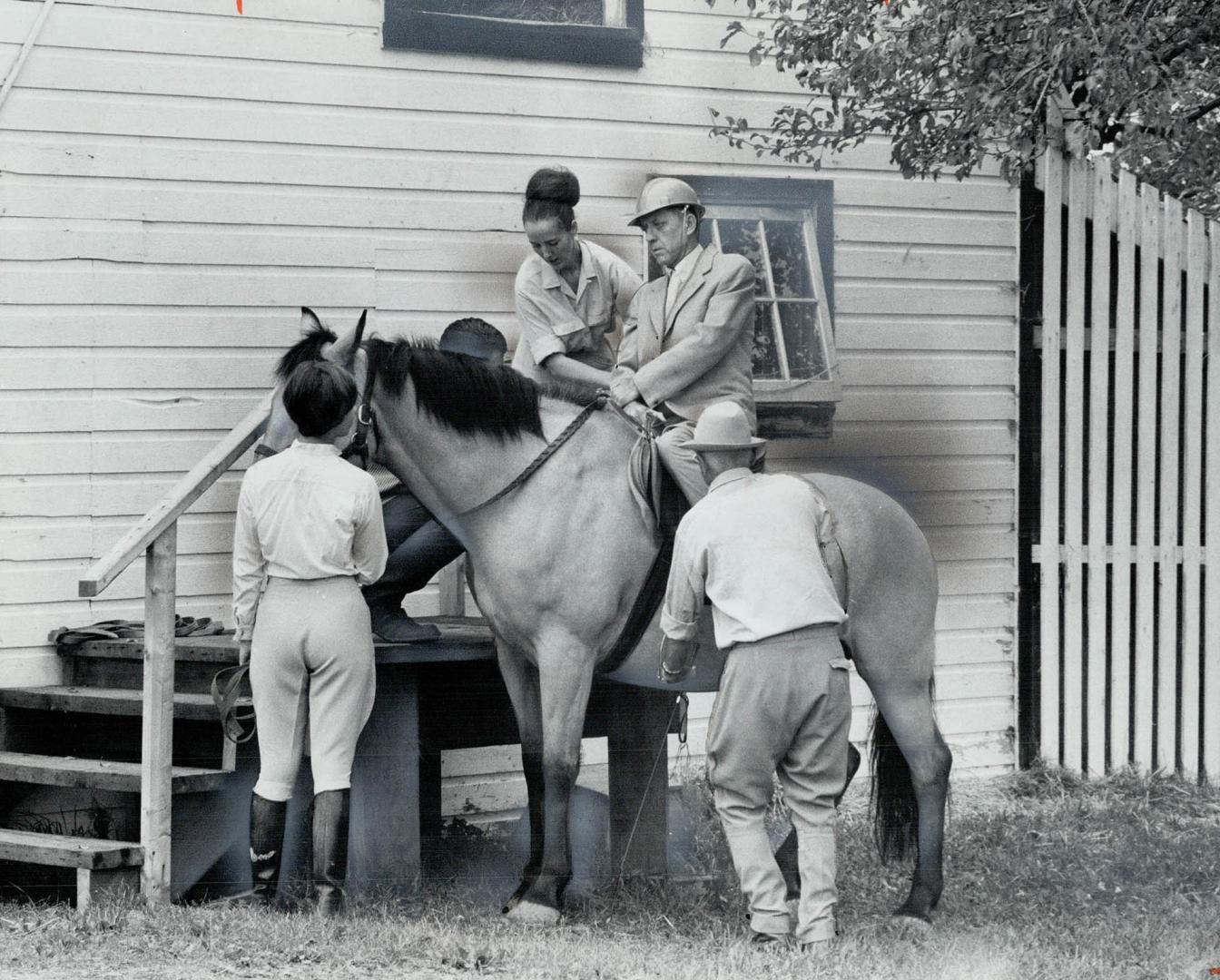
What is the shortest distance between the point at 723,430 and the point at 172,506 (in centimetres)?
203

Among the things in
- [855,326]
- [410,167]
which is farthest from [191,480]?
[855,326]

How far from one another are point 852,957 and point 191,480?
2.87 meters

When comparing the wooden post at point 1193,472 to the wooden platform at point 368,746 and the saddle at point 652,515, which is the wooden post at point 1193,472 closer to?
the wooden platform at point 368,746

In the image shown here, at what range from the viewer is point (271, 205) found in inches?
297

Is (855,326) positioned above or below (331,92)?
below

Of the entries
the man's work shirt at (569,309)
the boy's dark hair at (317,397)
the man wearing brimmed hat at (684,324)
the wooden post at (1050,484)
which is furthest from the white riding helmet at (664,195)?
the wooden post at (1050,484)

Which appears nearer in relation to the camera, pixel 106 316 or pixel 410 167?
pixel 106 316

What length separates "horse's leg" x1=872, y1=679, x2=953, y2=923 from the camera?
240 inches

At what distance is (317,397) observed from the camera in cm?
560

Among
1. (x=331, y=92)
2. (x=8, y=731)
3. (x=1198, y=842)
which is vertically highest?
(x=331, y=92)

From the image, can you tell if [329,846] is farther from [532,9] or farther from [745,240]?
[532,9]

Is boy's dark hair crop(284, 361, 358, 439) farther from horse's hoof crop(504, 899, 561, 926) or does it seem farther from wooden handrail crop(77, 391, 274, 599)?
horse's hoof crop(504, 899, 561, 926)

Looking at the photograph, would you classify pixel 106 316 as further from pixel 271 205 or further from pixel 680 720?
pixel 680 720

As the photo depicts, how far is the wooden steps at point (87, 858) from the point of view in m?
5.78
